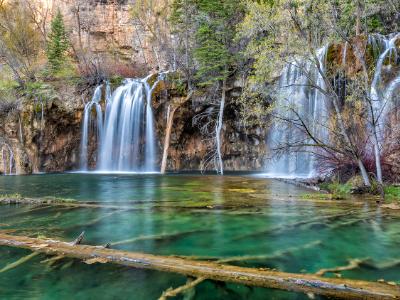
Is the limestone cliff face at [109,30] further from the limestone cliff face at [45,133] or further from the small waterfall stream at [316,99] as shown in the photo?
the small waterfall stream at [316,99]

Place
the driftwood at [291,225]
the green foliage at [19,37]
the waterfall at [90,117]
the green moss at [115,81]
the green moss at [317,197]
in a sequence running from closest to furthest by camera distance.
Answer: the driftwood at [291,225] → the green moss at [317,197] → the waterfall at [90,117] → the green moss at [115,81] → the green foliage at [19,37]

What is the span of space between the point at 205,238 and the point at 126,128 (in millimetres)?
20153

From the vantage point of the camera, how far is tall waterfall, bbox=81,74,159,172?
24.7 meters

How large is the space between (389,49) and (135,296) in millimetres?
15528

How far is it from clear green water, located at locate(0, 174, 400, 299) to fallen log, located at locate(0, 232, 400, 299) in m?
0.14

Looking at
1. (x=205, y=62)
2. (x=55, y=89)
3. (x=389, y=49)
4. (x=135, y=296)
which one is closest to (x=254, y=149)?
(x=205, y=62)

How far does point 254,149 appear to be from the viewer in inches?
1041

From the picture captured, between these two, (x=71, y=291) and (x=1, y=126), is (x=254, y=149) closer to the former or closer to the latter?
(x=1, y=126)

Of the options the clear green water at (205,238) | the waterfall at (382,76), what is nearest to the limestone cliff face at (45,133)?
the clear green water at (205,238)

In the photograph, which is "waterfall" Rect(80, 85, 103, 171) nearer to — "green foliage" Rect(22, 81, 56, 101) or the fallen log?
"green foliage" Rect(22, 81, 56, 101)

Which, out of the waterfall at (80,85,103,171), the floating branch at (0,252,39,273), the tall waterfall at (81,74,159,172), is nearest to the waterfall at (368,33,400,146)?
the floating branch at (0,252,39,273)

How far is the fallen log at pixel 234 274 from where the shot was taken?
3148 mm

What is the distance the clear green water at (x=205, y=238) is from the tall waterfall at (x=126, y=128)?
15.9m

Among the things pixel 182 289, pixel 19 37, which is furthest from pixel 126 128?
pixel 182 289
